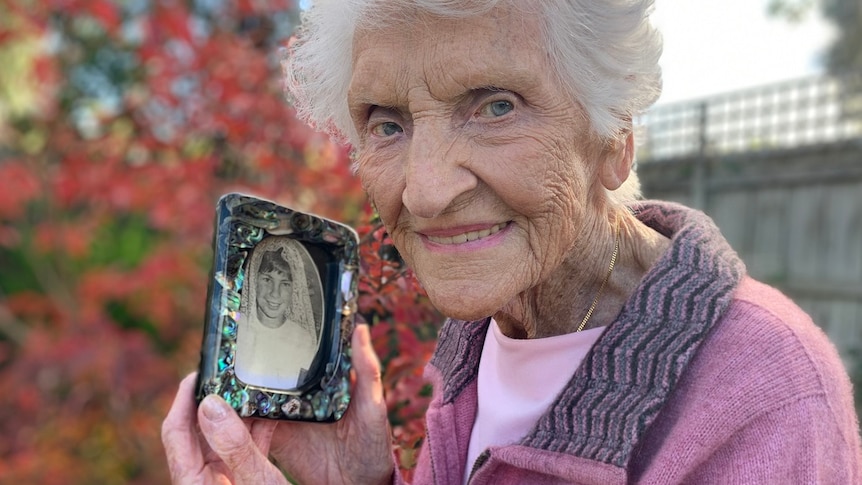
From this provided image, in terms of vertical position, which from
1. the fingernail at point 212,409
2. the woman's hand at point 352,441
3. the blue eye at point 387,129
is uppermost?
the blue eye at point 387,129

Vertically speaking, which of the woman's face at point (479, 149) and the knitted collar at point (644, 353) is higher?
the woman's face at point (479, 149)

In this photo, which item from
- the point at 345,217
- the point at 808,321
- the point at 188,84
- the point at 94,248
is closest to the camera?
the point at 808,321

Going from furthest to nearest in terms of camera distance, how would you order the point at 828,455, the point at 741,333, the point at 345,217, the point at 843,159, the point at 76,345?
the point at 843,159 < the point at 76,345 < the point at 345,217 < the point at 741,333 < the point at 828,455

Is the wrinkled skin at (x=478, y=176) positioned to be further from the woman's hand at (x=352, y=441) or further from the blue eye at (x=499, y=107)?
the woman's hand at (x=352, y=441)

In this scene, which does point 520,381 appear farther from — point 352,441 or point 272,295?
point 272,295

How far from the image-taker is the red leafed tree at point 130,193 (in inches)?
144

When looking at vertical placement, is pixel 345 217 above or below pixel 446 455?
above

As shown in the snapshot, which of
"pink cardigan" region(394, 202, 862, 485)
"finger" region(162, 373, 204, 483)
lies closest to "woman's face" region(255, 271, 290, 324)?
"finger" region(162, 373, 204, 483)

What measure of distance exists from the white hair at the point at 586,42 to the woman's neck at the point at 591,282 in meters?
0.09

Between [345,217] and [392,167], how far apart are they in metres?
1.37

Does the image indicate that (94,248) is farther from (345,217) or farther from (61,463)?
(345,217)

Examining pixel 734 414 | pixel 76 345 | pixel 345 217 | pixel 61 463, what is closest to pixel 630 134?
pixel 734 414

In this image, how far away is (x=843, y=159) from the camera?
7.21m

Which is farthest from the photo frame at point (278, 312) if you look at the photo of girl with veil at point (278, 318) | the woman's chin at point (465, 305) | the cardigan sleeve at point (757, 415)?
the cardigan sleeve at point (757, 415)
